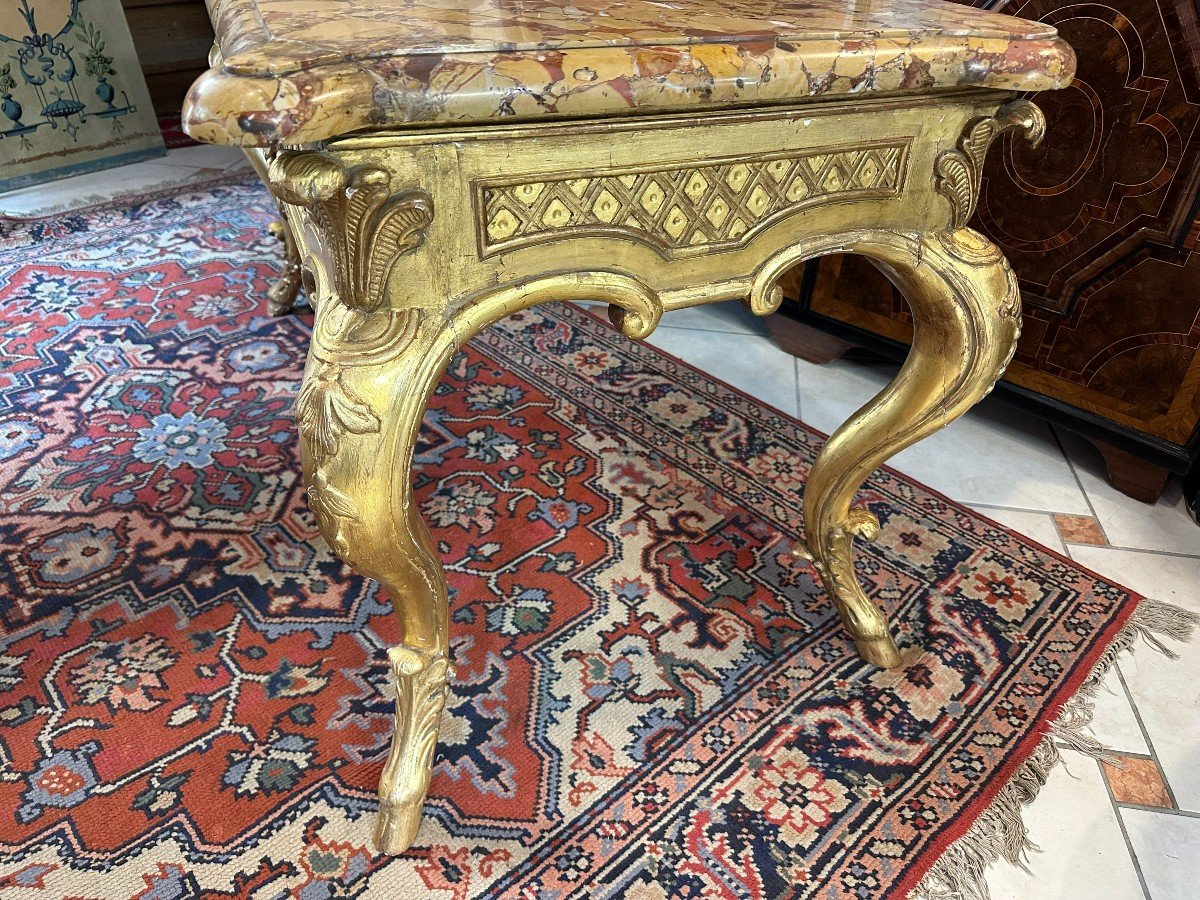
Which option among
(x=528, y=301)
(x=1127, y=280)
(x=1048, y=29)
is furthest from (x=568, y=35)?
(x=1127, y=280)

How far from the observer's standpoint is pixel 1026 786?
996 millimetres

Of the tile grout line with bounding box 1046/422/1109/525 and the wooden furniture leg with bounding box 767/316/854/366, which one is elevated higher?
the wooden furniture leg with bounding box 767/316/854/366

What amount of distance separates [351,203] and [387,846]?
69 cm

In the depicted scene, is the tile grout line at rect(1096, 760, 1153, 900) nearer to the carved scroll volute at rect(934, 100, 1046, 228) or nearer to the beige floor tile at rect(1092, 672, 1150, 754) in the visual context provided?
the beige floor tile at rect(1092, 672, 1150, 754)

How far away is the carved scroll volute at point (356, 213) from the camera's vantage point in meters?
0.54

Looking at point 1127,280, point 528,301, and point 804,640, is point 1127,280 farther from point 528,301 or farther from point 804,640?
point 528,301

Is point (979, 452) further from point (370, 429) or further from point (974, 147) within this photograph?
point (370, 429)

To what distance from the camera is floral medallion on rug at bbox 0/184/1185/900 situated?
904mm

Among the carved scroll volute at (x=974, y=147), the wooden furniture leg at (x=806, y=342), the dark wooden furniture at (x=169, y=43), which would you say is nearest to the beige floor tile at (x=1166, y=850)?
the carved scroll volute at (x=974, y=147)

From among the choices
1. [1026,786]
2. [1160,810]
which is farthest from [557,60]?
[1160,810]

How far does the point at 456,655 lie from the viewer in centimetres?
113

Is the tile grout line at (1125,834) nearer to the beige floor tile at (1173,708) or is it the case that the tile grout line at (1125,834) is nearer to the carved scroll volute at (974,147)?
the beige floor tile at (1173,708)

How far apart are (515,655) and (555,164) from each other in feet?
2.39

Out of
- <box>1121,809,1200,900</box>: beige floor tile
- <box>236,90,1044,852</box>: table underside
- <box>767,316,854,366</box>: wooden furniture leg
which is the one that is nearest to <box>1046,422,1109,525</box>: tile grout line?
<box>767,316,854,366</box>: wooden furniture leg
